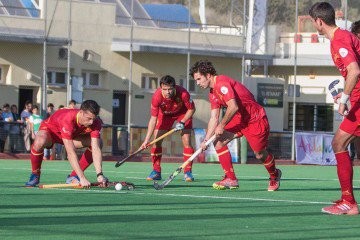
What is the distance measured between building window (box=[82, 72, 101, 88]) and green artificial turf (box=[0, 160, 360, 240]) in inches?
1173

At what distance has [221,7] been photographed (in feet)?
318

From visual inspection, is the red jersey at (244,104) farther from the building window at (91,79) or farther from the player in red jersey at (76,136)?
the building window at (91,79)

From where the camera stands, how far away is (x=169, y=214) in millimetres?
11344

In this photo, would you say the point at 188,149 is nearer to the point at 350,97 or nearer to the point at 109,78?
the point at 350,97

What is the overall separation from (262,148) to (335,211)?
4.47 m

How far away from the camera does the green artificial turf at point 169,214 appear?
9.49 m

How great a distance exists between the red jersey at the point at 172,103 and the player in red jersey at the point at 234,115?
7.52ft

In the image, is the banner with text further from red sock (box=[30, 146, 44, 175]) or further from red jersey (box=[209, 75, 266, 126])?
red sock (box=[30, 146, 44, 175])

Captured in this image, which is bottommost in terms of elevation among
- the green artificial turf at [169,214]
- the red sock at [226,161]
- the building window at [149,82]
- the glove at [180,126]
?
the green artificial turf at [169,214]

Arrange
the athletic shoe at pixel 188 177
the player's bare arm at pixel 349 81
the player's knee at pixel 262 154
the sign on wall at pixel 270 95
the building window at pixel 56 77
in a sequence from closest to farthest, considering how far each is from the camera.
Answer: the player's bare arm at pixel 349 81 → the player's knee at pixel 262 154 → the athletic shoe at pixel 188 177 → the building window at pixel 56 77 → the sign on wall at pixel 270 95

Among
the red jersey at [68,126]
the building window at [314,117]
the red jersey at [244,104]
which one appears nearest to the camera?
the red jersey at [68,126]

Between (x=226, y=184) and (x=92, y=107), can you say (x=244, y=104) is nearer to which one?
(x=226, y=184)

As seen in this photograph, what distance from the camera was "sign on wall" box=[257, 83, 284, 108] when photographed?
164 feet

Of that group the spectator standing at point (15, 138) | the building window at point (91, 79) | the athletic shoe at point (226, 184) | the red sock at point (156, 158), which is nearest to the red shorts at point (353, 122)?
the athletic shoe at point (226, 184)
